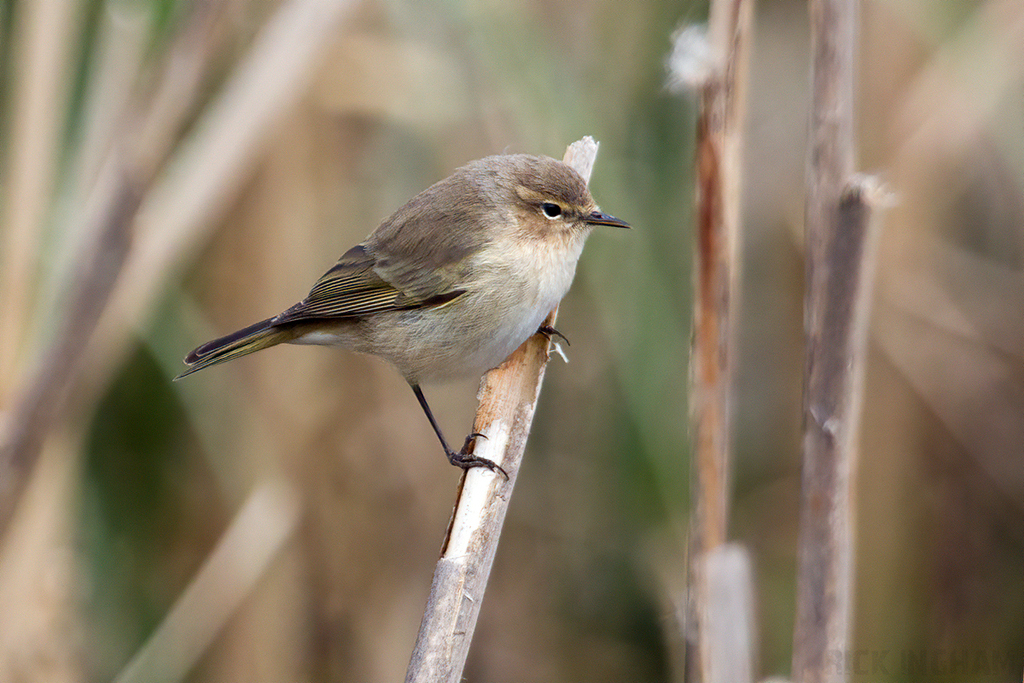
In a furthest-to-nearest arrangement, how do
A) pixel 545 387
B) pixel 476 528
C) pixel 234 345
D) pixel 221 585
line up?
pixel 545 387 < pixel 221 585 < pixel 234 345 < pixel 476 528

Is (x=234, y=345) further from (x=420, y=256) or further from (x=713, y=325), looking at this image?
(x=713, y=325)

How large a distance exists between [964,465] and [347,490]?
8.37 feet

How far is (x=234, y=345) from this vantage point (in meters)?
2.55

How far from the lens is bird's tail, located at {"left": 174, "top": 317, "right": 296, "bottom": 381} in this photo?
2.53m

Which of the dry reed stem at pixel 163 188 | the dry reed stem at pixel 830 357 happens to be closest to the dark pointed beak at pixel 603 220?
the dry reed stem at pixel 163 188

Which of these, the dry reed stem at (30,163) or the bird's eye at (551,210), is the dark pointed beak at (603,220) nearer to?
the bird's eye at (551,210)

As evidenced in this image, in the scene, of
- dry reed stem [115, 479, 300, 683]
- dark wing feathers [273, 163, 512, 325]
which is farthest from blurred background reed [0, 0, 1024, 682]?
dark wing feathers [273, 163, 512, 325]

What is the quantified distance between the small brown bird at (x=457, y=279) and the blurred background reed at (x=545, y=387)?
0.26m

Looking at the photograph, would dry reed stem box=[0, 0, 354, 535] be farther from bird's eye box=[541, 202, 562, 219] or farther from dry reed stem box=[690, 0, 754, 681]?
dry reed stem box=[690, 0, 754, 681]

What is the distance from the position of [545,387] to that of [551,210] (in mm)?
1031

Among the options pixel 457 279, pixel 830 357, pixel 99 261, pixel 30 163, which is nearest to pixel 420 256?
pixel 457 279

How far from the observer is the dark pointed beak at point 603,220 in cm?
253

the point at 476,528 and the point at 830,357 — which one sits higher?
the point at 830,357

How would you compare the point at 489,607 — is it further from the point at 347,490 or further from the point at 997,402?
the point at 997,402
